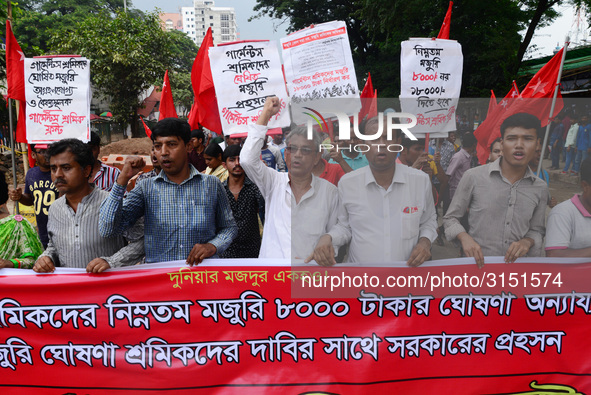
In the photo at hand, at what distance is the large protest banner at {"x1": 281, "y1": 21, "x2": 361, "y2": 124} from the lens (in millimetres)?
3898

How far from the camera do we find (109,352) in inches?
95.7

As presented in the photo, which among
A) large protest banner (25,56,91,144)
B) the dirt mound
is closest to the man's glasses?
large protest banner (25,56,91,144)

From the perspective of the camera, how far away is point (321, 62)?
12.9ft

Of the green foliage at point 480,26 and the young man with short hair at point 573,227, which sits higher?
the green foliage at point 480,26

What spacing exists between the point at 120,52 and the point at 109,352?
21635mm

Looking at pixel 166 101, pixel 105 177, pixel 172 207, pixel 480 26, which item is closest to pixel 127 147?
pixel 166 101

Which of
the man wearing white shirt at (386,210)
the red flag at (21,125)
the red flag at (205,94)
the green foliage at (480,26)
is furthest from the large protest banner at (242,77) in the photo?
the green foliage at (480,26)

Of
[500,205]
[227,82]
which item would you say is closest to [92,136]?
[227,82]

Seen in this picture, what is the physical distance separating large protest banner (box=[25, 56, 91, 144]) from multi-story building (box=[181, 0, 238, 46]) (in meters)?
148

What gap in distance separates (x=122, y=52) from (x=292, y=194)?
2139 cm

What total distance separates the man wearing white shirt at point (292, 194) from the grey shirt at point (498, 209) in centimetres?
71

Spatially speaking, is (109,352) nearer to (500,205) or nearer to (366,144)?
(366,144)

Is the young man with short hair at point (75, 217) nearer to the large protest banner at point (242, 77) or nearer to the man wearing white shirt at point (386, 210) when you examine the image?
the man wearing white shirt at point (386, 210)

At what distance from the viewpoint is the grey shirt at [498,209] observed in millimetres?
2494
